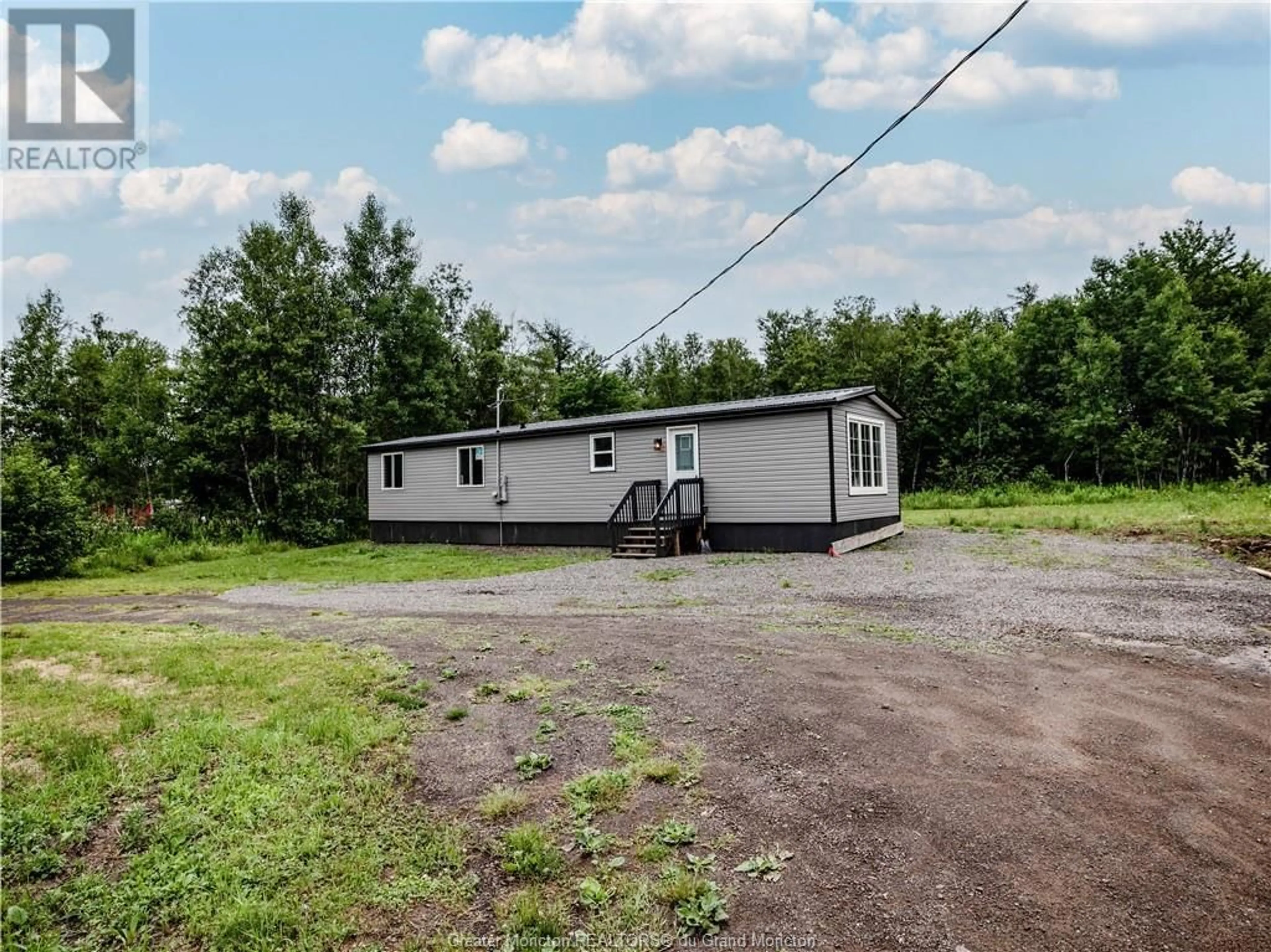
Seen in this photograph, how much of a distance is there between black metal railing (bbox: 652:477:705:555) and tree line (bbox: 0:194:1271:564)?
1163 cm

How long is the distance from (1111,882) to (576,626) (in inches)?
179

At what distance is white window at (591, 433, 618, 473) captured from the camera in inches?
567

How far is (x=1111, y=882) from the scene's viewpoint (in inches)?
85.7

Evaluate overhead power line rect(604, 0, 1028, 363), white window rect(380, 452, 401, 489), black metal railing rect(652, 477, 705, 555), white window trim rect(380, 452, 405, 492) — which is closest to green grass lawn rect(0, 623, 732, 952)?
overhead power line rect(604, 0, 1028, 363)

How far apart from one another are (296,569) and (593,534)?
593 centimetres

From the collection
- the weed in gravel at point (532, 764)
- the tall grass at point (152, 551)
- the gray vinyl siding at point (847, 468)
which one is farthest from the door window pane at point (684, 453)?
the tall grass at point (152, 551)

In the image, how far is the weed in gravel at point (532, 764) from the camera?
3.09 meters

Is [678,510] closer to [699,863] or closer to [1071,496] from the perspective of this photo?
[699,863]

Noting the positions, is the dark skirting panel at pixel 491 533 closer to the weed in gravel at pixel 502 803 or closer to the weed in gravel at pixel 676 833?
the weed in gravel at pixel 502 803

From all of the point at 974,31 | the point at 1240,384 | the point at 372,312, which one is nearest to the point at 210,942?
the point at 974,31

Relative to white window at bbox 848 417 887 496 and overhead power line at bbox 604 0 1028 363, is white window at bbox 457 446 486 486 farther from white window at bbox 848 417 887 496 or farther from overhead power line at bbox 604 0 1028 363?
white window at bbox 848 417 887 496

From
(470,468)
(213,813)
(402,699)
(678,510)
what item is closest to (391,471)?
(470,468)

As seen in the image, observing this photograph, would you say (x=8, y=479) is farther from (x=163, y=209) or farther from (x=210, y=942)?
(x=210, y=942)

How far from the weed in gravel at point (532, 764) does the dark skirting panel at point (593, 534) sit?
Result: 937 cm
